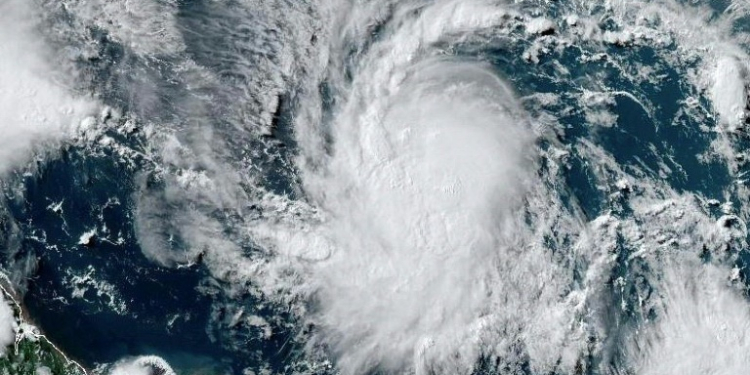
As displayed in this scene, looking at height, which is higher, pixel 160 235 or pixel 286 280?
pixel 160 235

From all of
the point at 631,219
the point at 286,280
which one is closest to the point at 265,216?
the point at 286,280

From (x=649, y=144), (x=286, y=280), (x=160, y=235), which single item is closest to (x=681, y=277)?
(x=649, y=144)

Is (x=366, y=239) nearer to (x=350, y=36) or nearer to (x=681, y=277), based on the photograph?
(x=350, y=36)

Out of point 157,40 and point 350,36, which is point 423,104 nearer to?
point 350,36

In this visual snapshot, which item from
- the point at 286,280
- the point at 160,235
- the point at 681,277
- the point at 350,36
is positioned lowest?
the point at 681,277

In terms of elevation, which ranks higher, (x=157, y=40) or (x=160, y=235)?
(x=157, y=40)

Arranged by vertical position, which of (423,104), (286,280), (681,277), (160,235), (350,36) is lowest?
(681,277)
